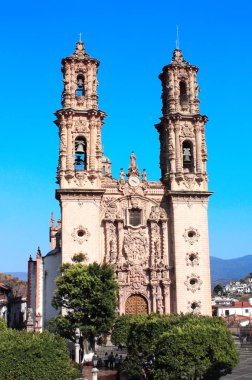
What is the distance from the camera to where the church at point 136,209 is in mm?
37312

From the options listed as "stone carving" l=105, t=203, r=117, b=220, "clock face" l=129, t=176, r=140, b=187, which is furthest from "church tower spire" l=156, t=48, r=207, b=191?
"stone carving" l=105, t=203, r=117, b=220

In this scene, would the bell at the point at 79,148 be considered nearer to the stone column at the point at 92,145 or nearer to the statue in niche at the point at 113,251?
the stone column at the point at 92,145

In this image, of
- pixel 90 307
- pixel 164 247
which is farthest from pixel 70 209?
pixel 90 307

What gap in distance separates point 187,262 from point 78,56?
58.0 ft

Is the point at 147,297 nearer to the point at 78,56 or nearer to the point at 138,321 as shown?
the point at 138,321

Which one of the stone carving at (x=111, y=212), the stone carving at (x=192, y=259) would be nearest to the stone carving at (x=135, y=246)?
the stone carving at (x=111, y=212)

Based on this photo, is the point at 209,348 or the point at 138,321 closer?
the point at 209,348

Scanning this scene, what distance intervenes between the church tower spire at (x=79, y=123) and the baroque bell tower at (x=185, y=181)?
5.33 m

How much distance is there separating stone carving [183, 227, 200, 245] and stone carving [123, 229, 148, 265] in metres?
2.92

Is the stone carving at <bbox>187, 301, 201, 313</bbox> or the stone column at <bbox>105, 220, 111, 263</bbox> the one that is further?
the stone column at <bbox>105, 220, 111, 263</bbox>

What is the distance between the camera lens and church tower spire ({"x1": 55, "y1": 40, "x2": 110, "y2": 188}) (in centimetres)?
3822

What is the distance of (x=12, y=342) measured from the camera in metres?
19.3

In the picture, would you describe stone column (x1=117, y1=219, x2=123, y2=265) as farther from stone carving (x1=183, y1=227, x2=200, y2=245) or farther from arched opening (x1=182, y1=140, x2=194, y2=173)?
arched opening (x1=182, y1=140, x2=194, y2=173)

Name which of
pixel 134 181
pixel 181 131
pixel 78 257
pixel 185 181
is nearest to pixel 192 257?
pixel 185 181
